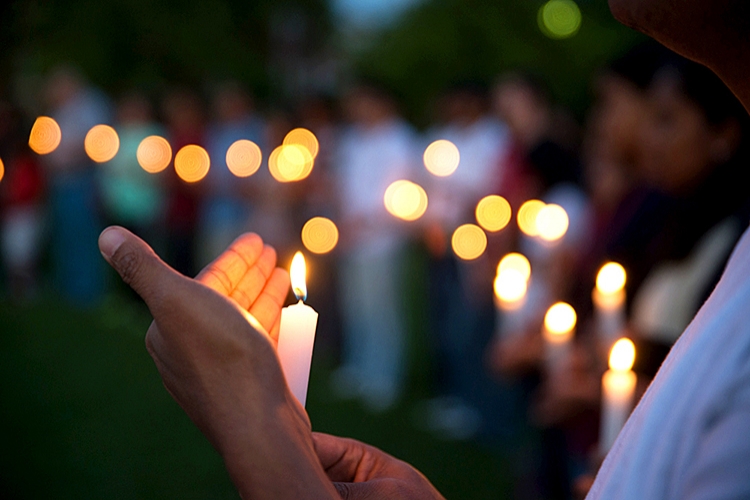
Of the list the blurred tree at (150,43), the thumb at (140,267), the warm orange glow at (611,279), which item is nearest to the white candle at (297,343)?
the thumb at (140,267)

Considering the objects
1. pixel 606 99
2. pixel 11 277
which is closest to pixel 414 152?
pixel 606 99

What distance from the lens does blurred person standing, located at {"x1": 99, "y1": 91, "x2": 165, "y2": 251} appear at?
8477mm

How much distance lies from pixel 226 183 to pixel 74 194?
2.12 m

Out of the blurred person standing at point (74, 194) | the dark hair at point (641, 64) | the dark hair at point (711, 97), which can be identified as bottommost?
the blurred person standing at point (74, 194)

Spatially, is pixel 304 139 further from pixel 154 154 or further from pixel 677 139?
pixel 677 139

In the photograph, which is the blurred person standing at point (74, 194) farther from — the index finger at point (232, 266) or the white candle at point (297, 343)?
the white candle at point (297, 343)

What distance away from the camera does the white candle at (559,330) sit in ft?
9.02

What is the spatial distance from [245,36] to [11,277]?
876cm

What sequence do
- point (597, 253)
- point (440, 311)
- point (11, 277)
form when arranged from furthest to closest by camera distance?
point (11, 277) → point (440, 311) → point (597, 253)

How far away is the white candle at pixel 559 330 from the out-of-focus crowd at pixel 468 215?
0.02m

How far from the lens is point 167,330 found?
3.43 feet

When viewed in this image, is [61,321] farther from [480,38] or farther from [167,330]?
[167,330]

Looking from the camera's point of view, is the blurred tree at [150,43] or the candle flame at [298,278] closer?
the candle flame at [298,278]

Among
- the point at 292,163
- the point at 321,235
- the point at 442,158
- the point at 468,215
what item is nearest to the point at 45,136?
the point at 292,163
